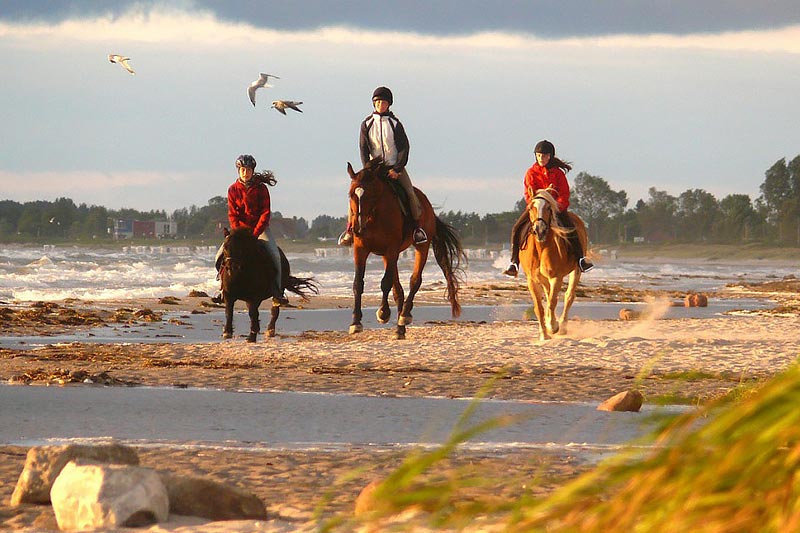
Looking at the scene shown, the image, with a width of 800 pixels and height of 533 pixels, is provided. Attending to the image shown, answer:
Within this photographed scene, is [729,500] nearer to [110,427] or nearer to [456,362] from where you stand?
[110,427]

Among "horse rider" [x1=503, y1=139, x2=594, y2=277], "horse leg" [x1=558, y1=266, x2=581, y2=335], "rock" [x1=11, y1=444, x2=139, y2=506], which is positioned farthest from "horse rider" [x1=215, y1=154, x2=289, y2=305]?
"rock" [x1=11, y1=444, x2=139, y2=506]

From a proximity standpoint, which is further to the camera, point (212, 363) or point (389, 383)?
point (212, 363)

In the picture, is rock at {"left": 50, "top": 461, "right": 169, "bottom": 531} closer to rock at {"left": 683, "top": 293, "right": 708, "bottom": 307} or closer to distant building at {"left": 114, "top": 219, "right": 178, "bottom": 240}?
rock at {"left": 683, "top": 293, "right": 708, "bottom": 307}

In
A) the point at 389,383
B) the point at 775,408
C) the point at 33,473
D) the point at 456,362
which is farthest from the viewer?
the point at 456,362

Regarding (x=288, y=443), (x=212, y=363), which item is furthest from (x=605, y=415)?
(x=212, y=363)

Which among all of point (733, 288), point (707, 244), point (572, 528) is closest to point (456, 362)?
point (572, 528)

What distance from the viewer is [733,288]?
44375 mm

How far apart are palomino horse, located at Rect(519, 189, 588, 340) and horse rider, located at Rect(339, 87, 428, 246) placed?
150 cm

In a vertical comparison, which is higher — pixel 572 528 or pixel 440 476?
pixel 572 528

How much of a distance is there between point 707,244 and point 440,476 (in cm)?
11779

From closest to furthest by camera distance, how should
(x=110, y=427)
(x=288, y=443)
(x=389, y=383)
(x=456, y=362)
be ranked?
(x=288, y=443) → (x=110, y=427) → (x=389, y=383) → (x=456, y=362)

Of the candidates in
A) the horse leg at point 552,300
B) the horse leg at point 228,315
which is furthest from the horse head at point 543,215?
the horse leg at point 228,315

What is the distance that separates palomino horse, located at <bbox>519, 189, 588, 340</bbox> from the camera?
15422 millimetres

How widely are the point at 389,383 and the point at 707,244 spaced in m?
113
